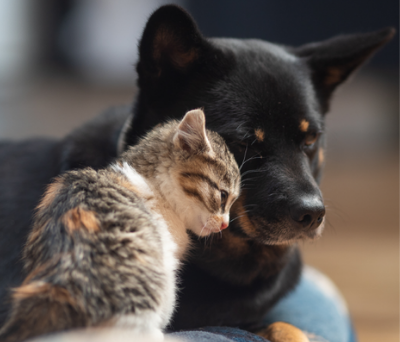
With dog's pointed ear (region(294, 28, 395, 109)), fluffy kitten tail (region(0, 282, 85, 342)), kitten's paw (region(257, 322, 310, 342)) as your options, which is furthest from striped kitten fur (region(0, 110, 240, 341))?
dog's pointed ear (region(294, 28, 395, 109))

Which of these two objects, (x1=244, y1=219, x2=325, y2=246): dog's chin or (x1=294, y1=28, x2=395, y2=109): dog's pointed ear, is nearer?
(x1=244, y1=219, x2=325, y2=246): dog's chin

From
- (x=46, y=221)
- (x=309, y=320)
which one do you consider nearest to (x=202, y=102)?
(x=46, y=221)

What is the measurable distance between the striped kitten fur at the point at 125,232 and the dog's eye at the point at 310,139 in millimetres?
328

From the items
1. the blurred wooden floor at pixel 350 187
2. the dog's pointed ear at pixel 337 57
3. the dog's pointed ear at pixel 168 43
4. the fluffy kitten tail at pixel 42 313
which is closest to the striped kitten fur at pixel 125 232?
the fluffy kitten tail at pixel 42 313

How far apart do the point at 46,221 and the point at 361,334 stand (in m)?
1.96

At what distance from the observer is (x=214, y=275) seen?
137 cm

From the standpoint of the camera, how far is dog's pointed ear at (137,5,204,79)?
1290 mm

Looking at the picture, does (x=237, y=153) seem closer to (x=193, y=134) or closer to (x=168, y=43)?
(x=193, y=134)

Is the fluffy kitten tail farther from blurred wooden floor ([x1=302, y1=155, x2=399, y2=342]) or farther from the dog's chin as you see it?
blurred wooden floor ([x1=302, y1=155, x2=399, y2=342])

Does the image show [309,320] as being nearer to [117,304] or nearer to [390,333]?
[390,333]

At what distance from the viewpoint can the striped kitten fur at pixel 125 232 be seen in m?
0.84

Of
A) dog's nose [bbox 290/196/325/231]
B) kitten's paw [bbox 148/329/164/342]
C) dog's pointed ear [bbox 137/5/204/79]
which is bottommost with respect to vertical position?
dog's nose [bbox 290/196/325/231]

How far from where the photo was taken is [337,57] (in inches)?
64.1

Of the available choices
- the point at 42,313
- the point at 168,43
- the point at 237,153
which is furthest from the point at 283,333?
the point at 168,43
